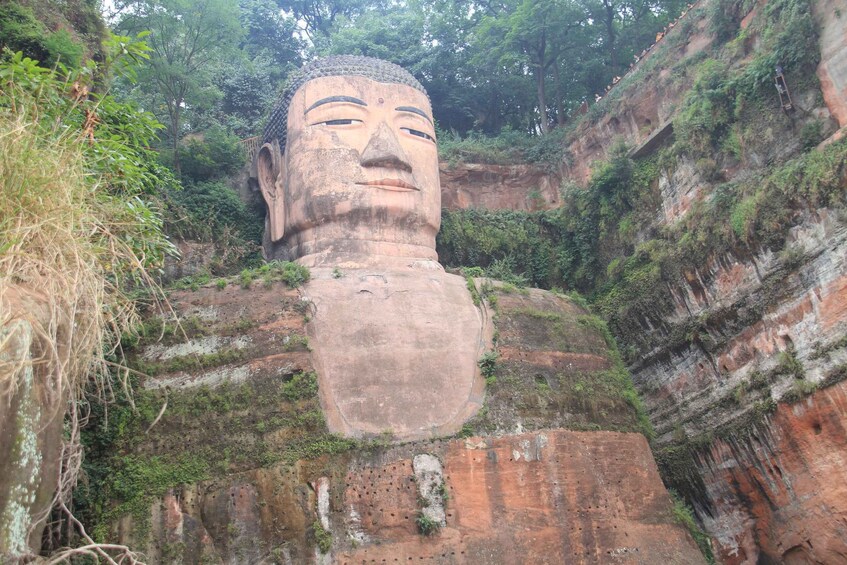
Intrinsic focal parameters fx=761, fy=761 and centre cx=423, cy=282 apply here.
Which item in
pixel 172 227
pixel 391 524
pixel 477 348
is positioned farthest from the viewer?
pixel 172 227

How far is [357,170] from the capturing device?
11039 mm

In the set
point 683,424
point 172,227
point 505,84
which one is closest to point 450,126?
point 505,84

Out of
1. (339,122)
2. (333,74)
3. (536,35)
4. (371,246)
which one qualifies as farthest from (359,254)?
(536,35)

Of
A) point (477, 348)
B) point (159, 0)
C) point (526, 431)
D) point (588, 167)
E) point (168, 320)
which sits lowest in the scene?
point (526, 431)

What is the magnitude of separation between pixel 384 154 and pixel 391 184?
0.44m

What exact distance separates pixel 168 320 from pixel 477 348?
3.82 meters

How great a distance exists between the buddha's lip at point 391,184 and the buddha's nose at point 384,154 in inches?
9.2

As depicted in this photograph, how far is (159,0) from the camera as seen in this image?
1497 cm

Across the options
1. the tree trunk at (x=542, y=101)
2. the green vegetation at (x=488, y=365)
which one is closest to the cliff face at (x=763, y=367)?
the green vegetation at (x=488, y=365)

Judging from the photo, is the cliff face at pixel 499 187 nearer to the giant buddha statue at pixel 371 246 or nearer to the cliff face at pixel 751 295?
the cliff face at pixel 751 295

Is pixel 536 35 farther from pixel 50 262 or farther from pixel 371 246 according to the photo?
pixel 50 262

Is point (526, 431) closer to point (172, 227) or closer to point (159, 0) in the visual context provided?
point (172, 227)

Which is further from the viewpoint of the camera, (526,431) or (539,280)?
(539,280)

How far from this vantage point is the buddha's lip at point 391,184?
1102 centimetres
